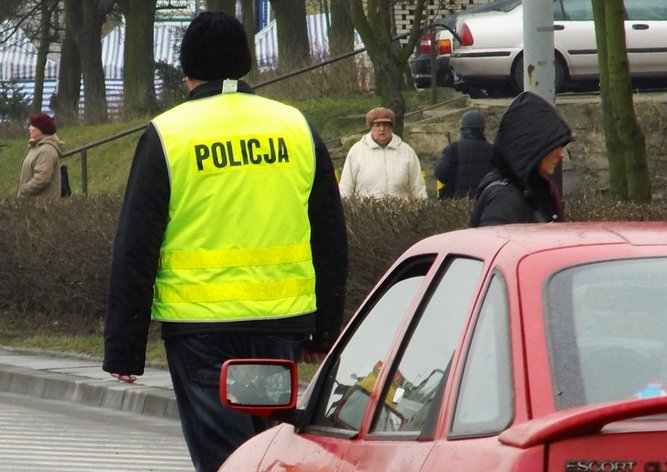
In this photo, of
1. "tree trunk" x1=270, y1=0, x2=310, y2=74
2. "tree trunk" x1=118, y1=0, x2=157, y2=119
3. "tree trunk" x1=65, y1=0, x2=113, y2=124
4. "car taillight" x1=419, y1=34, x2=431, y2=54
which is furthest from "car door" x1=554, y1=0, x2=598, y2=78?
"tree trunk" x1=65, y1=0, x2=113, y2=124

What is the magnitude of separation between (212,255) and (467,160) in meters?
9.51

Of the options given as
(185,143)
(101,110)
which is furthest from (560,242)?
(101,110)

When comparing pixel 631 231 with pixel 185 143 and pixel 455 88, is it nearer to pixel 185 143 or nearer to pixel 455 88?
pixel 185 143

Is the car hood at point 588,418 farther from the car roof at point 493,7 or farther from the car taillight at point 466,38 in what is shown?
the car roof at point 493,7

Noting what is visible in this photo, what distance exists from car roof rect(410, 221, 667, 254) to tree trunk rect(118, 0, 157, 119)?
30.4m

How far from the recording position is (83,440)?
35.8ft

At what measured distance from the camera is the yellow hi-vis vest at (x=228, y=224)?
5.46 metres

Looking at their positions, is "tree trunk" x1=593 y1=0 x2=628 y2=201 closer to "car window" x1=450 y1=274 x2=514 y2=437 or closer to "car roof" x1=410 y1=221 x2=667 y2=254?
"car roof" x1=410 y1=221 x2=667 y2=254

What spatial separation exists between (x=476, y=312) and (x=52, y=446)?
7.45m

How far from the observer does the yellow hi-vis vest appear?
17.9 feet

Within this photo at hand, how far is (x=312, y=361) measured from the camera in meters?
5.84

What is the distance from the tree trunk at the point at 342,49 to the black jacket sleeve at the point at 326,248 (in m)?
20.0

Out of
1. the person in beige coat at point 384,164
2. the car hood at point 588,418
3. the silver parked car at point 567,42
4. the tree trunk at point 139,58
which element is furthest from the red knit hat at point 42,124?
the tree trunk at point 139,58

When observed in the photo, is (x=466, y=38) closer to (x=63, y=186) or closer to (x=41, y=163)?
(x=63, y=186)
